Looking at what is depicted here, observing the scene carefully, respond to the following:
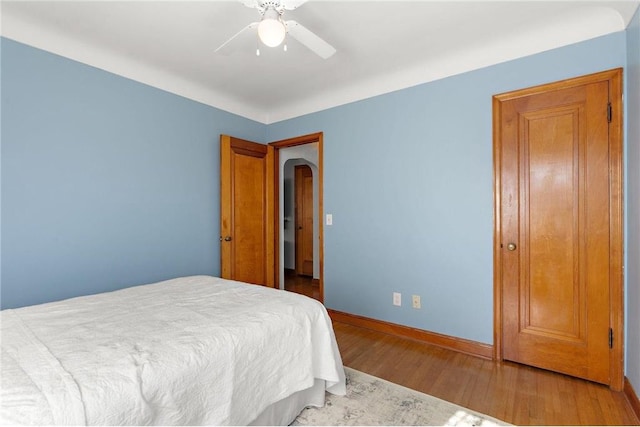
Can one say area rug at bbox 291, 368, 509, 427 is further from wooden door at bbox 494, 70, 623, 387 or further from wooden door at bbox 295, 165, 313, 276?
wooden door at bbox 295, 165, 313, 276

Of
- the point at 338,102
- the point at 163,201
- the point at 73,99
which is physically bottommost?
the point at 163,201

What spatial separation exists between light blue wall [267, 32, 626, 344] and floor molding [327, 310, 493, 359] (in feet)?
0.17

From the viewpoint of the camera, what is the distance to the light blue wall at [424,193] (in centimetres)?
233

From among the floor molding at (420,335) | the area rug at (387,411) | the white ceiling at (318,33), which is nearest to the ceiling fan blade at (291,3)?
the white ceiling at (318,33)

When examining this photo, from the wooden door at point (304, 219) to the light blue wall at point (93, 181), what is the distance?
262 cm

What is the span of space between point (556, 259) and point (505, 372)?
0.90 m

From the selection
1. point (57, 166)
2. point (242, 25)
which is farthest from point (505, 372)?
point (57, 166)

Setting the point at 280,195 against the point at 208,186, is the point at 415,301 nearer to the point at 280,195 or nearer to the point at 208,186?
the point at 280,195

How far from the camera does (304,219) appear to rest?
5.63m

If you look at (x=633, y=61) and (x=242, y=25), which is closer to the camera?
(x=633, y=61)

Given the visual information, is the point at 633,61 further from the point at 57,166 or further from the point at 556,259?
the point at 57,166

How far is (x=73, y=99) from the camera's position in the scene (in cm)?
221

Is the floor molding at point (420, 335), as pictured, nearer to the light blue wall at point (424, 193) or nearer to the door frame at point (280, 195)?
the light blue wall at point (424, 193)

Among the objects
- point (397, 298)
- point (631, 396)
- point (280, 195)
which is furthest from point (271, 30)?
point (631, 396)
